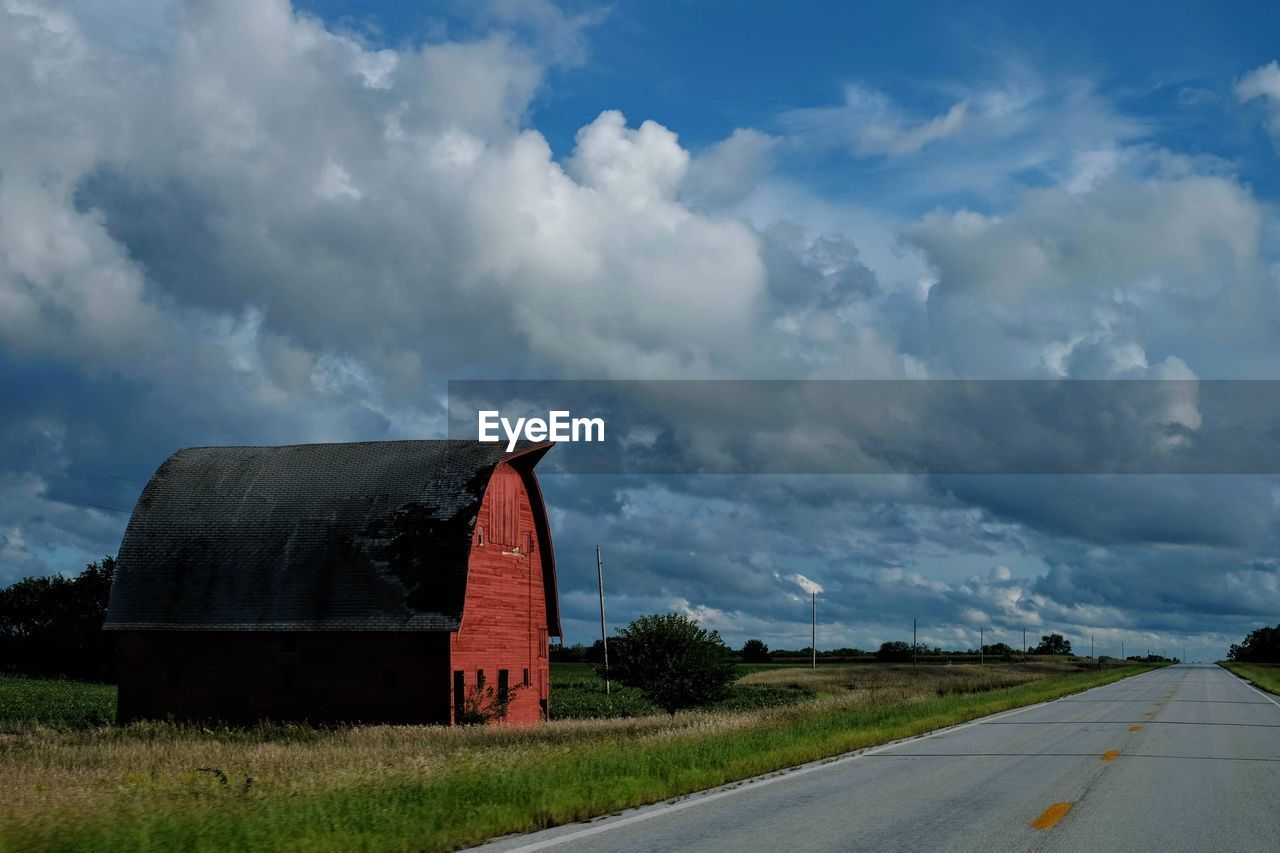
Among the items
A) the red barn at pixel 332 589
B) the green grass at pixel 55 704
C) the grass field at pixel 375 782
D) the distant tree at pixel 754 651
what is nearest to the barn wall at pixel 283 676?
the red barn at pixel 332 589

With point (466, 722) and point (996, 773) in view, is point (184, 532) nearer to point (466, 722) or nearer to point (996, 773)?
point (466, 722)

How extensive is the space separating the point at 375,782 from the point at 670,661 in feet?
83.2

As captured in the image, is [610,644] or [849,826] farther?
[610,644]

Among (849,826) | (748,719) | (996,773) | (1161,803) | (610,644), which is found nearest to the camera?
(849,826)

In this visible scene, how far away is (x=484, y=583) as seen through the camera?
36.5m

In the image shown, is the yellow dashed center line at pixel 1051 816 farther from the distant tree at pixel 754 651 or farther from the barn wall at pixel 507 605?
the distant tree at pixel 754 651

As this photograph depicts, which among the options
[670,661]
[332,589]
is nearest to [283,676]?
[332,589]

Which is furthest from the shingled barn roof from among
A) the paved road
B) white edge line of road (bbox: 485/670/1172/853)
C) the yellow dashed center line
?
the yellow dashed center line

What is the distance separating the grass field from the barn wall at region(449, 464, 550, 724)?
798 centimetres

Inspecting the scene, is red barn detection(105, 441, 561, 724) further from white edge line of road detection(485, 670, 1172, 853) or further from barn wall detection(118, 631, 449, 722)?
white edge line of road detection(485, 670, 1172, 853)

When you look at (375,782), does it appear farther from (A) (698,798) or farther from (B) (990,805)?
(B) (990,805)

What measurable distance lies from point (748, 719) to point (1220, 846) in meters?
16.8

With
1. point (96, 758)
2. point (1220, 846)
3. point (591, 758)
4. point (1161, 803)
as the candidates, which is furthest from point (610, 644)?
point (1220, 846)

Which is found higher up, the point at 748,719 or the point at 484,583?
the point at 484,583
